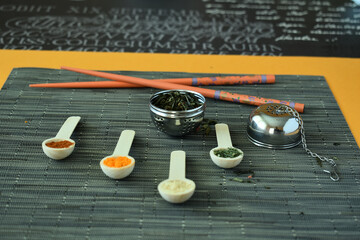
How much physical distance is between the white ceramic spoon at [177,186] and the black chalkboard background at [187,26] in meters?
1.54

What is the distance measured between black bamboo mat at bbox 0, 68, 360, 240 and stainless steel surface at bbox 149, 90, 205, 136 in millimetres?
36

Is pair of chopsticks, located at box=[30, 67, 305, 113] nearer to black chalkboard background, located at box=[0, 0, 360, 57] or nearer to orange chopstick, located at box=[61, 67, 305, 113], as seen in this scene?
orange chopstick, located at box=[61, 67, 305, 113]

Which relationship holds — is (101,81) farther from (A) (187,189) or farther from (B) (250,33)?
(B) (250,33)

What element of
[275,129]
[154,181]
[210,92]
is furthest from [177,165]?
[210,92]

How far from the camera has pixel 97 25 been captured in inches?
113

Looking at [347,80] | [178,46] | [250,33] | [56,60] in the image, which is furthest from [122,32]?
[347,80]

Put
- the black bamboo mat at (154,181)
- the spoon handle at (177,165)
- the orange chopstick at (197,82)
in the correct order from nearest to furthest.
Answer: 1. the black bamboo mat at (154,181)
2. the spoon handle at (177,165)
3. the orange chopstick at (197,82)

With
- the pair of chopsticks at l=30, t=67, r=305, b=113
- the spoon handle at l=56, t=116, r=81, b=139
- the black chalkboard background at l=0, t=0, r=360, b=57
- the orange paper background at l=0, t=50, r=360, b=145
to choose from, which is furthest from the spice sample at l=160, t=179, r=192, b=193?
the black chalkboard background at l=0, t=0, r=360, b=57

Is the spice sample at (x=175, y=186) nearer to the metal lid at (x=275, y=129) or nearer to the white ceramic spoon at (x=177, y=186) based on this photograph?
the white ceramic spoon at (x=177, y=186)

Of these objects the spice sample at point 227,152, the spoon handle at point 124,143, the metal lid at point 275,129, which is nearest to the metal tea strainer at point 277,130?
the metal lid at point 275,129

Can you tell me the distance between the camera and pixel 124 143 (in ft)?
4.06

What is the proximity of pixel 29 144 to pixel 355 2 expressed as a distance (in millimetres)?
2810

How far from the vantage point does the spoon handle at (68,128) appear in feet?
4.16

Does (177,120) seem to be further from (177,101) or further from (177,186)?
(177,186)
